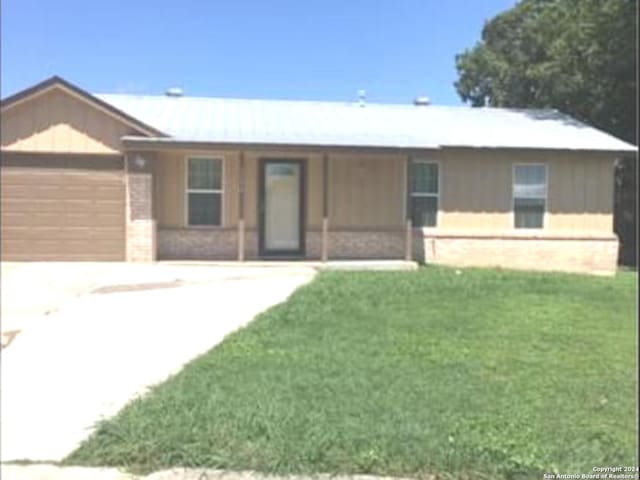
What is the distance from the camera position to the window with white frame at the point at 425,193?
20906 mm

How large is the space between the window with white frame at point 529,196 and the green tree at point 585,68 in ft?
10.9

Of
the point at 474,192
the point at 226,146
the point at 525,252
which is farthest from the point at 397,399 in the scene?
the point at 525,252

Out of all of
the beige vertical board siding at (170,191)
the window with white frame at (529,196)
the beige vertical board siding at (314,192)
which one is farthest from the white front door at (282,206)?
the window with white frame at (529,196)

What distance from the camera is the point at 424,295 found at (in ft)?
44.6

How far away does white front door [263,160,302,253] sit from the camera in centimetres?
2033

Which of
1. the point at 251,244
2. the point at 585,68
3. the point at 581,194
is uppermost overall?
the point at 585,68

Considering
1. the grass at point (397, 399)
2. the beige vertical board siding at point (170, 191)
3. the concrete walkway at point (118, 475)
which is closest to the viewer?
the concrete walkway at point (118, 475)

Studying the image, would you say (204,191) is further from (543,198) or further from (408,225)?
(543,198)

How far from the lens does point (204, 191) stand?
1994 centimetres

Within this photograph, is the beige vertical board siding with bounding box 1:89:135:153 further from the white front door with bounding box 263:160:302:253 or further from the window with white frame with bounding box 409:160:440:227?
the window with white frame with bounding box 409:160:440:227

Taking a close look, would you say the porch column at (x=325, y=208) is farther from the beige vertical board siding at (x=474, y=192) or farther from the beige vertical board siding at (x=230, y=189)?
the beige vertical board siding at (x=474, y=192)

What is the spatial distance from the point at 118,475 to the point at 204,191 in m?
14.6

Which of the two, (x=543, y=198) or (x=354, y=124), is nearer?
(x=543, y=198)

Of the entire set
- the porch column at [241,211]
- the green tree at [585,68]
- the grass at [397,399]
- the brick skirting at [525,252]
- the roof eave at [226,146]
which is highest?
the green tree at [585,68]
